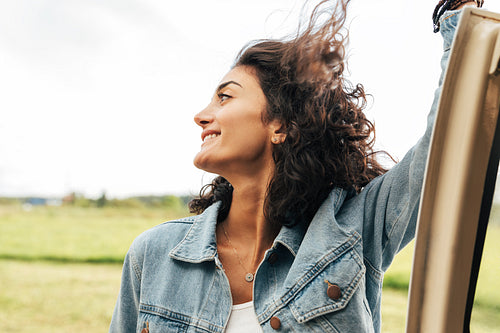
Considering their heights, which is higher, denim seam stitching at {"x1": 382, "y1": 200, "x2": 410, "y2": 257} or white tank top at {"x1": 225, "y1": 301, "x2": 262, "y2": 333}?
denim seam stitching at {"x1": 382, "y1": 200, "x2": 410, "y2": 257}

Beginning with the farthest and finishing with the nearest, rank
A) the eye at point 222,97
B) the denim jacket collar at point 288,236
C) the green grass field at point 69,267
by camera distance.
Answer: the green grass field at point 69,267, the eye at point 222,97, the denim jacket collar at point 288,236

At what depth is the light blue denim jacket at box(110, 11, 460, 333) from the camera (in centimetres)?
115

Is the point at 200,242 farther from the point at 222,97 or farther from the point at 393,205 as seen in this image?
the point at 393,205

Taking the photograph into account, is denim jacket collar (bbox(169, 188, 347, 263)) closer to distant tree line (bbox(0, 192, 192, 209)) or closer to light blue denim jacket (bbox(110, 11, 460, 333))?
light blue denim jacket (bbox(110, 11, 460, 333))

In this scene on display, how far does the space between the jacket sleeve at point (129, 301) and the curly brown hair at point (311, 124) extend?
0.46m

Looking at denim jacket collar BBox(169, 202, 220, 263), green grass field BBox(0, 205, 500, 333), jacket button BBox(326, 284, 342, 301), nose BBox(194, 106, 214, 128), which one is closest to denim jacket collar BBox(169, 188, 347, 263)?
denim jacket collar BBox(169, 202, 220, 263)

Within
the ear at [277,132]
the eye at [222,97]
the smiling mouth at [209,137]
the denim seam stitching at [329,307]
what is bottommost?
the denim seam stitching at [329,307]

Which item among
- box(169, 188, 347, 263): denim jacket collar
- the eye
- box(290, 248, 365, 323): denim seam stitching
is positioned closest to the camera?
box(290, 248, 365, 323): denim seam stitching

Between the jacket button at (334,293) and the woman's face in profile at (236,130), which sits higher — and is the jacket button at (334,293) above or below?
below

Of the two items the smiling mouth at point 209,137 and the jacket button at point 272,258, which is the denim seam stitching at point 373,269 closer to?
the jacket button at point 272,258

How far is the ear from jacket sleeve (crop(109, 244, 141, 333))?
59cm

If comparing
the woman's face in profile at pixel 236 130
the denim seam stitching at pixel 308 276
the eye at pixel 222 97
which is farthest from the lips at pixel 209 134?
the denim seam stitching at pixel 308 276

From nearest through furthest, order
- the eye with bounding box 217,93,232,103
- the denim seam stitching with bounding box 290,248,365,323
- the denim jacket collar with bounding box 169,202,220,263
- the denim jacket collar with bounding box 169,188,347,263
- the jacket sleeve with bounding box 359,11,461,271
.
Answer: the jacket sleeve with bounding box 359,11,461,271 → the denim seam stitching with bounding box 290,248,365,323 → the denim jacket collar with bounding box 169,188,347,263 → the denim jacket collar with bounding box 169,202,220,263 → the eye with bounding box 217,93,232,103

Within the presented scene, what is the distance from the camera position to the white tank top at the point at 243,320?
123 cm
